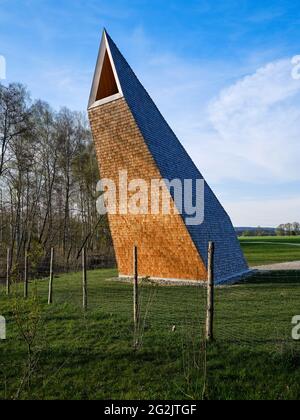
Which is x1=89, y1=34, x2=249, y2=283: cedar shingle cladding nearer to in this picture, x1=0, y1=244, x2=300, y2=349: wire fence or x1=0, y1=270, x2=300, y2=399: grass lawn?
x1=0, y1=244, x2=300, y2=349: wire fence

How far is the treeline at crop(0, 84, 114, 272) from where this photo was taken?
2350 cm

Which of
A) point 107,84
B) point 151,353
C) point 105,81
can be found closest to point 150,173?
point 107,84

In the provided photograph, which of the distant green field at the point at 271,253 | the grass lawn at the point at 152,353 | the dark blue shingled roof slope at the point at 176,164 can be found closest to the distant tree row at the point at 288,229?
the distant green field at the point at 271,253

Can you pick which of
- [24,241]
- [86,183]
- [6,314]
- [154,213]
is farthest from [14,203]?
[6,314]

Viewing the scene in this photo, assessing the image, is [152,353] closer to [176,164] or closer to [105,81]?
[176,164]

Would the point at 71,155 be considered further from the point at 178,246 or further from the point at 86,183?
the point at 178,246

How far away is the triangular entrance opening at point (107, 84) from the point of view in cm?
1252

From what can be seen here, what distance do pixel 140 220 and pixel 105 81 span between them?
17.7ft

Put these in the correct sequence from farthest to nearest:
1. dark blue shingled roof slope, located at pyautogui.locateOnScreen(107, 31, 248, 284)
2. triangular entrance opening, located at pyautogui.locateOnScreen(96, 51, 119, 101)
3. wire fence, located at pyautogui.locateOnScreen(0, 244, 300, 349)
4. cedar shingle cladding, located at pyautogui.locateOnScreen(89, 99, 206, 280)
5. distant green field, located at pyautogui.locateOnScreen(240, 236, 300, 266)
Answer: distant green field, located at pyautogui.locateOnScreen(240, 236, 300, 266)
triangular entrance opening, located at pyautogui.locateOnScreen(96, 51, 119, 101)
dark blue shingled roof slope, located at pyautogui.locateOnScreen(107, 31, 248, 284)
cedar shingle cladding, located at pyautogui.locateOnScreen(89, 99, 206, 280)
wire fence, located at pyautogui.locateOnScreen(0, 244, 300, 349)

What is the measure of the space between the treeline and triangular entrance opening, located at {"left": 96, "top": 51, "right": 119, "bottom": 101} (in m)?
11.2

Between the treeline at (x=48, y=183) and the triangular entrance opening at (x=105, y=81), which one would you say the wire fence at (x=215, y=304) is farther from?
the treeline at (x=48, y=183)

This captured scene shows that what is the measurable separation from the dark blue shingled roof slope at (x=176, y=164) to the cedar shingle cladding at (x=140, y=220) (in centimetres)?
32

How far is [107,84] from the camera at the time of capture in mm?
12852

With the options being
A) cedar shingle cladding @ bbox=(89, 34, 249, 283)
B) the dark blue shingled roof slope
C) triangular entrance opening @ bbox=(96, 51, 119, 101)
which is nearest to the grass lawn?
cedar shingle cladding @ bbox=(89, 34, 249, 283)
